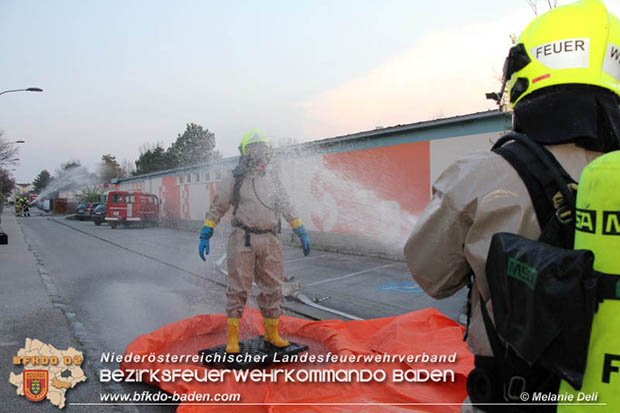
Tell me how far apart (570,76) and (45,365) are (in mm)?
4376

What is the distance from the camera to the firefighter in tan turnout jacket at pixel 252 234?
403 centimetres

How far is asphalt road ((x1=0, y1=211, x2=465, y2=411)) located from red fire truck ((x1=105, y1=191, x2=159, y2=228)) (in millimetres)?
Answer: 12206

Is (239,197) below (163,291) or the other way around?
the other way around

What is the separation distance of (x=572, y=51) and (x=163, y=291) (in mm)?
7262

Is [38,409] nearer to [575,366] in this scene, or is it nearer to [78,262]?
[575,366]

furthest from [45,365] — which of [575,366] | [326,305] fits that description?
[575,366]

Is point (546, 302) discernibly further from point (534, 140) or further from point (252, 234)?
point (252, 234)

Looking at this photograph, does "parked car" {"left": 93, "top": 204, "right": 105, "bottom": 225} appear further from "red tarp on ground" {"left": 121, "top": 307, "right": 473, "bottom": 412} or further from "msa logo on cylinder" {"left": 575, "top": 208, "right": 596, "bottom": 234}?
"msa logo on cylinder" {"left": 575, "top": 208, "right": 596, "bottom": 234}

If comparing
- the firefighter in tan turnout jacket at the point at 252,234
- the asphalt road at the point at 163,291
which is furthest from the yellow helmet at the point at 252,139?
the asphalt road at the point at 163,291

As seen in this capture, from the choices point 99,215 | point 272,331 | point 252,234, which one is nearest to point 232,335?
point 272,331

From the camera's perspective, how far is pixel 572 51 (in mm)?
1414

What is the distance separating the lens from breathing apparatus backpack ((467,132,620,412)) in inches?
40.7

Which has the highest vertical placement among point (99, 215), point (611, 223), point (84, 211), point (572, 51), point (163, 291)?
point (572, 51)

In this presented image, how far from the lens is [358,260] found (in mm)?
11344
